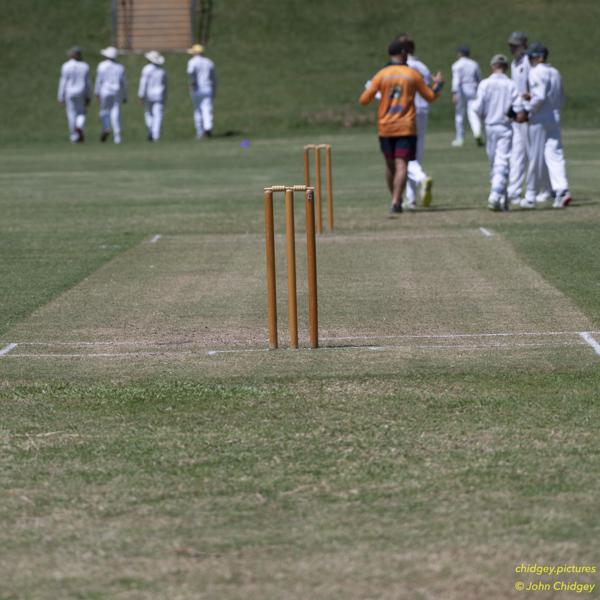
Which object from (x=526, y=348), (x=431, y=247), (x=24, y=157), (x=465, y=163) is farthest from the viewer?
(x=24, y=157)

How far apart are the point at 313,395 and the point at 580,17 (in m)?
46.2

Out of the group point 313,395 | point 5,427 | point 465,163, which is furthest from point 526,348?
point 465,163

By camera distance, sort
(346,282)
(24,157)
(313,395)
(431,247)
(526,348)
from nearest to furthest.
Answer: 1. (313,395)
2. (526,348)
3. (346,282)
4. (431,247)
5. (24,157)

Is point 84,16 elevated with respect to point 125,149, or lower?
elevated

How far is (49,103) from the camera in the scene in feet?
161

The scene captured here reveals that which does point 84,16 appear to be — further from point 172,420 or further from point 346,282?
point 172,420

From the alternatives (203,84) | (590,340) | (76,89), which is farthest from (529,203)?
(76,89)

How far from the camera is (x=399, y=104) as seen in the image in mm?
20500

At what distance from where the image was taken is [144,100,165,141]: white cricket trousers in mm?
43031

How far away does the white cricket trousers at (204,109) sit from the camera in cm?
4275

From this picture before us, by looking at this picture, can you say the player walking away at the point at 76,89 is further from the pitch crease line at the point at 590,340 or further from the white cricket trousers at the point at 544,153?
the pitch crease line at the point at 590,340

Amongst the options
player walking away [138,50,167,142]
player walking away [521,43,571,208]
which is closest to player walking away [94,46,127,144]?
player walking away [138,50,167,142]

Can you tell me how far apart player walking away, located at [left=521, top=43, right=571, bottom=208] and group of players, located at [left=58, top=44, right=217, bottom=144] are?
2174 cm

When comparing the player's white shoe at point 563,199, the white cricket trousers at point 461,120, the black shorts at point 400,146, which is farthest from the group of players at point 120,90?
the player's white shoe at point 563,199
